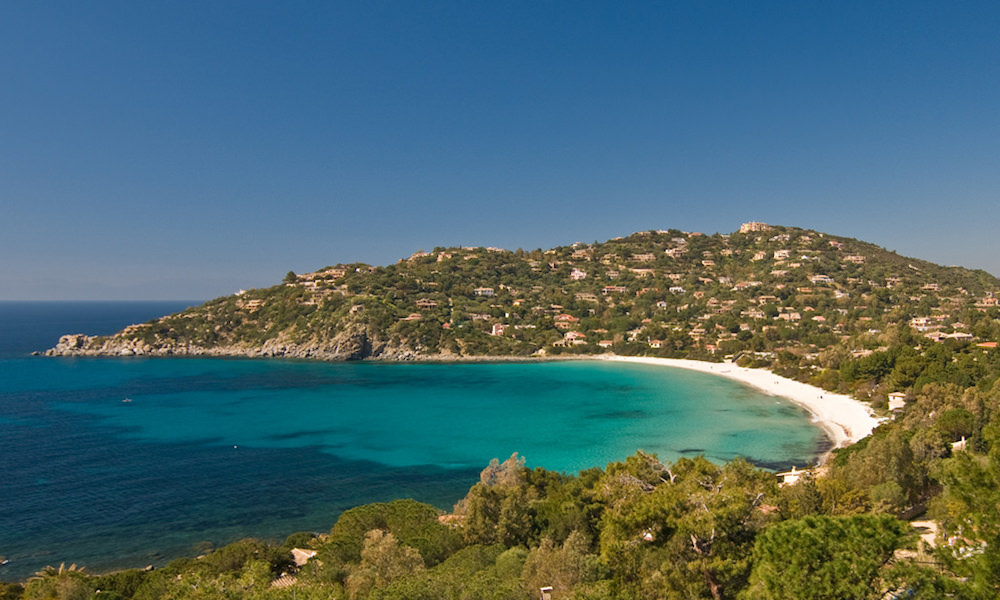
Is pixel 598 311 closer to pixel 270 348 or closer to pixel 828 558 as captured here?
pixel 270 348

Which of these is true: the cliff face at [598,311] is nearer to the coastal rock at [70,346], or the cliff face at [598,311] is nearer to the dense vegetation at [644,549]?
the coastal rock at [70,346]

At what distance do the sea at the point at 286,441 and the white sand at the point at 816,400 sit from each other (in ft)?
4.35

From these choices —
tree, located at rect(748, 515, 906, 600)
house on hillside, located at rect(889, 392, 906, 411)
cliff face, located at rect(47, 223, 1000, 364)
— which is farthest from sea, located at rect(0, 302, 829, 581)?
tree, located at rect(748, 515, 906, 600)

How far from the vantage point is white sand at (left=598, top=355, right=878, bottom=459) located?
29794 mm

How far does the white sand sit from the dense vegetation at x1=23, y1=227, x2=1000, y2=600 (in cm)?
181

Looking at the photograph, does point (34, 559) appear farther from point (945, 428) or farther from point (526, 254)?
point (526, 254)

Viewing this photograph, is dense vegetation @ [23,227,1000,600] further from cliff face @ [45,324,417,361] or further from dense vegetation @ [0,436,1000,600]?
cliff face @ [45,324,417,361]

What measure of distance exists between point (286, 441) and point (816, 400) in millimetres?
37843

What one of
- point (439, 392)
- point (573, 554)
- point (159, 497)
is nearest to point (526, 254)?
point (439, 392)

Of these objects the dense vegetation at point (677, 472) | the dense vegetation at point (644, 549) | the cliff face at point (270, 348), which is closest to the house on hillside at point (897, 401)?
the dense vegetation at point (677, 472)

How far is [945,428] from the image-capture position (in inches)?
813

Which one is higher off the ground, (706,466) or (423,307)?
(423,307)

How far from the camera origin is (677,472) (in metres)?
12.5

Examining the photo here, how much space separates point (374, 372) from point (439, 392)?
15947 millimetres
